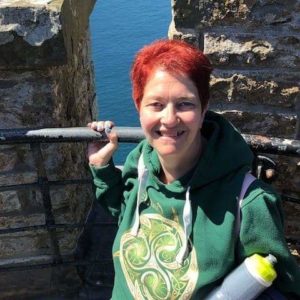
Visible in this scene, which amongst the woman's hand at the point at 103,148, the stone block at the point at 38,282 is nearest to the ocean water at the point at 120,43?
the stone block at the point at 38,282

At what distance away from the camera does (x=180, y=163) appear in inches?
66.1

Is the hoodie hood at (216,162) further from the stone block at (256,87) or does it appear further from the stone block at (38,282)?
the stone block at (38,282)

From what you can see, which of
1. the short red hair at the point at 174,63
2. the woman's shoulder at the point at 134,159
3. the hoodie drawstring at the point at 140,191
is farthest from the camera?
the woman's shoulder at the point at 134,159

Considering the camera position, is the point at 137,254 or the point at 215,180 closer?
the point at 215,180

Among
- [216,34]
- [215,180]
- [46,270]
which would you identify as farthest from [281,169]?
[46,270]

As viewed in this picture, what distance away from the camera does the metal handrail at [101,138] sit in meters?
1.91

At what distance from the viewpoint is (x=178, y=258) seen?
164 centimetres

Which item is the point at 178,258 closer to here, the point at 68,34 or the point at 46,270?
the point at 68,34

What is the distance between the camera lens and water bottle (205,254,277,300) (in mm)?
1543

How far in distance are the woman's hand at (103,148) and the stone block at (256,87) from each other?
58 centimetres

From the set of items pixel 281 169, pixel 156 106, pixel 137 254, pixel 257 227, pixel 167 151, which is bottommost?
pixel 281 169

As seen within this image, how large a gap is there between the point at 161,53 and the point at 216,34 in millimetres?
735

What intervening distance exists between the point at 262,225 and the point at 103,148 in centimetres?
66

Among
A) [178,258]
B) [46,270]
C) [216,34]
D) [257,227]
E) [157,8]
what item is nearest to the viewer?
[257,227]
